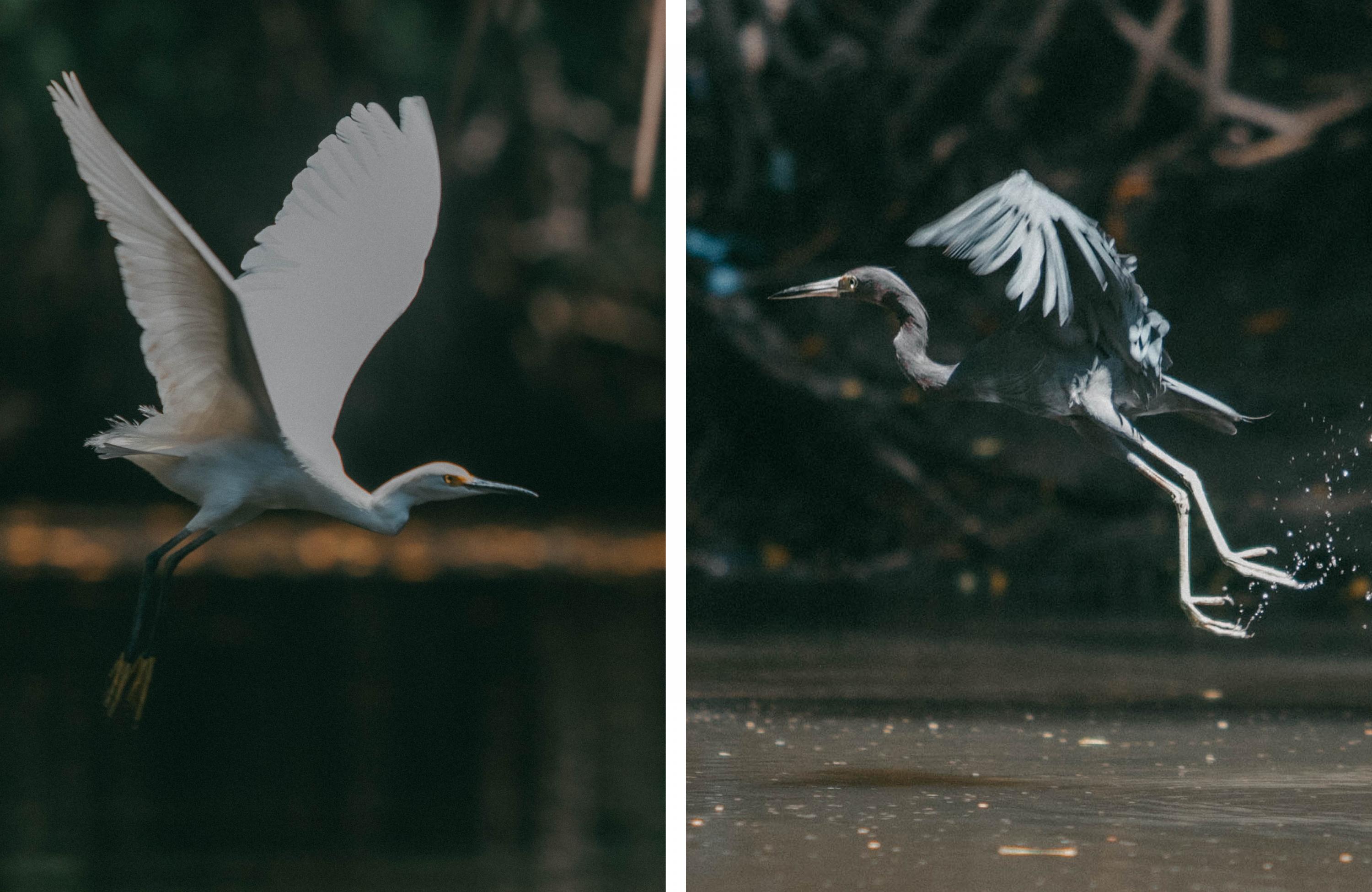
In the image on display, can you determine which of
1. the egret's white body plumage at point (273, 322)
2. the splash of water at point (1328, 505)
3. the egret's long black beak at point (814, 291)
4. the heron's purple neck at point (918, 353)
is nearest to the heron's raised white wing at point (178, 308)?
the egret's white body plumage at point (273, 322)

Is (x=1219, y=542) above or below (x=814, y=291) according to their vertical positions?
below

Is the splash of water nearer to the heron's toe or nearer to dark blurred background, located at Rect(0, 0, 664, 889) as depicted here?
the heron's toe

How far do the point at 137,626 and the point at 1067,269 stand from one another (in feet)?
7.16

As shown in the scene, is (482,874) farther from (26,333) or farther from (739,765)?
(26,333)

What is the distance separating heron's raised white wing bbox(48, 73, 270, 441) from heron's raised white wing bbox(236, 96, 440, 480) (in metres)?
0.06

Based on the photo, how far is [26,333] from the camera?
512 cm

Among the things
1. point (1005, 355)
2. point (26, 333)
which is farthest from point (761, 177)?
point (26, 333)

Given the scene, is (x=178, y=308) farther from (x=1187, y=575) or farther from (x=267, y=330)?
(x=1187, y=575)

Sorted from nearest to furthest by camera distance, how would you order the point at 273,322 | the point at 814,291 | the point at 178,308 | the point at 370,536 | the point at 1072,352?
the point at 178,308 → the point at 273,322 → the point at 1072,352 → the point at 814,291 → the point at 370,536

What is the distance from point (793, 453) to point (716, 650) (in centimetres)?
57

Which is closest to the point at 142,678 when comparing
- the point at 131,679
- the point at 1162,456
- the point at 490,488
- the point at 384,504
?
the point at 131,679

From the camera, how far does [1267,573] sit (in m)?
5.01

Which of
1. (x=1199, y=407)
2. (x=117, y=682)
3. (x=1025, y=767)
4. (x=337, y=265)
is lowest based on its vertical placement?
(x=1025, y=767)

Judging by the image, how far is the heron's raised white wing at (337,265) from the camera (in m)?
4.27
